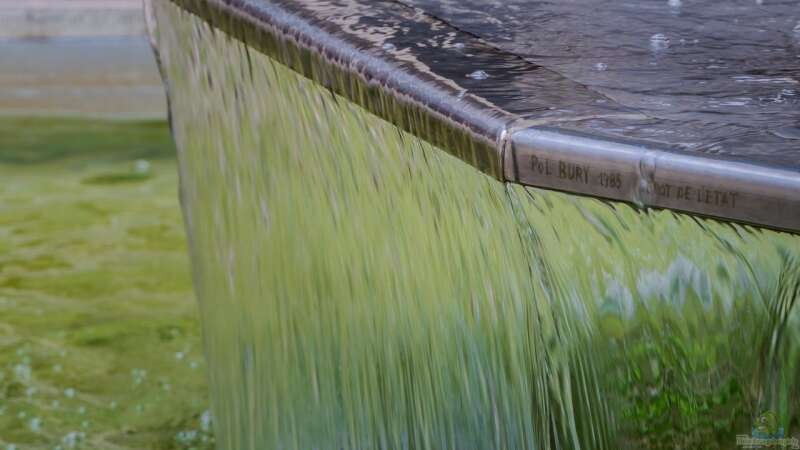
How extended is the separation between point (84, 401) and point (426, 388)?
1.62 m

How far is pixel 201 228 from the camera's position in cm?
238

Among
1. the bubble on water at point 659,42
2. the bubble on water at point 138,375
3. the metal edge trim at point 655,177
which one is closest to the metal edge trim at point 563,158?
the metal edge trim at point 655,177

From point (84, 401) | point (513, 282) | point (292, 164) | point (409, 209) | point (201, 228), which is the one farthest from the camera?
point (84, 401)

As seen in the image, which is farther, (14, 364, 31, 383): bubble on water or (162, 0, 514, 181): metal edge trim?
(14, 364, 31, 383): bubble on water

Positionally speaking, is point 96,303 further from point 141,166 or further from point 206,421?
point 141,166

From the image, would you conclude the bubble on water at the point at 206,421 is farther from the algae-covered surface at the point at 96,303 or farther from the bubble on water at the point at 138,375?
the bubble on water at the point at 138,375

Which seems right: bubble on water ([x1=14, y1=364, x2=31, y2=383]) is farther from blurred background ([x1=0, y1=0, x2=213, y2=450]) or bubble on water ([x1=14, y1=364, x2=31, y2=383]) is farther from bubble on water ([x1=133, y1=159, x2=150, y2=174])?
bubble on water ([x1=133, y1=159, x2=150, y2=174])

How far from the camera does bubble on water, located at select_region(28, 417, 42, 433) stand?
8.93 ft

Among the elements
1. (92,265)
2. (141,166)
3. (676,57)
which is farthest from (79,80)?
(676,57)

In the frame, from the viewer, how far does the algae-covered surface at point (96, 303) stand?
278 centimetres

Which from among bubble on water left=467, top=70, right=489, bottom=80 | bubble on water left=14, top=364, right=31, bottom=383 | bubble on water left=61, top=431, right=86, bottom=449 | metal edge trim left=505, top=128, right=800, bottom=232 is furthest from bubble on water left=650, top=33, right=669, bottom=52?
bubble on water left=14, top=364, right=31, bottom=383

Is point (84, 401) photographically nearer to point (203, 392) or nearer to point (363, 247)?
point (203, 392)

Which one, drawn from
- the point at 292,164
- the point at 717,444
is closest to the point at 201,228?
the point at 292,164

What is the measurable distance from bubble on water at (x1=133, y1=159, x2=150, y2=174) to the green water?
2457 millimetres
